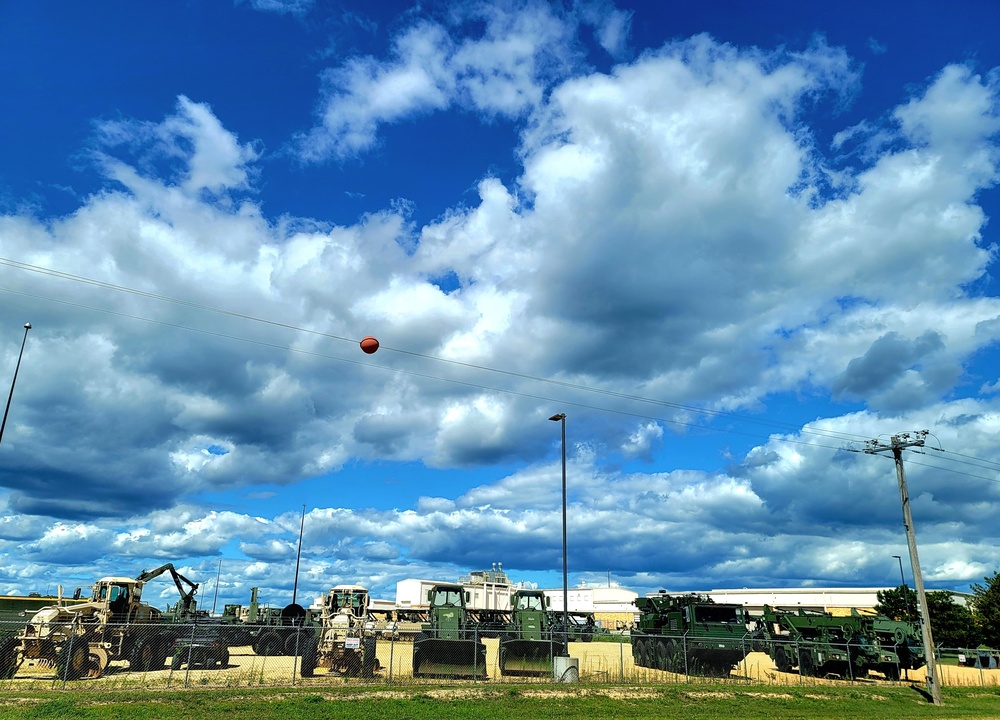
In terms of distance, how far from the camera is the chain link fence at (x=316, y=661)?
22859 mm

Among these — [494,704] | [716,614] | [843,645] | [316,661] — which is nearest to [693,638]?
[716,614]

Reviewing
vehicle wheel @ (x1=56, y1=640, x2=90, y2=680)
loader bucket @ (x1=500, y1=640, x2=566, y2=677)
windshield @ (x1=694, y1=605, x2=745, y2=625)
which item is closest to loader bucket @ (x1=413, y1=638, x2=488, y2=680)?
loader bucket @ (x1=500, y1=640, x2=566, y2=677)

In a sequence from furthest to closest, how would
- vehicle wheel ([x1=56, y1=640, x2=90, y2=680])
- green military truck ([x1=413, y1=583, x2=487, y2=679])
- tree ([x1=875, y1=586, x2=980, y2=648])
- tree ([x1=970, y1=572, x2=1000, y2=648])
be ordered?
tree ([x1=875, y1=586, x2=980, y2=648]) < tree ([x1=970, y1=572, x2=1000, y2=648]) < green military truck ([x1=413, y1=583, x2=487, y2=679]) < vehicle wheel ([x1=56, y1=640, x2=90, y2=680])

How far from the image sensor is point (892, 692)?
1151 inches

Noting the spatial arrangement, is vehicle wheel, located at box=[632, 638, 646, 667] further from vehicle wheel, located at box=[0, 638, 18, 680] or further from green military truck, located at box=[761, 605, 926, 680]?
vehicle wheel, located at box=[0, 638, 18, 680]

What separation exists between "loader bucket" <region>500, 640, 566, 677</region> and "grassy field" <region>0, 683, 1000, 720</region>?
11.0 ft

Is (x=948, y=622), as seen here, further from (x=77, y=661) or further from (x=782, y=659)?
(x=77, y=661)

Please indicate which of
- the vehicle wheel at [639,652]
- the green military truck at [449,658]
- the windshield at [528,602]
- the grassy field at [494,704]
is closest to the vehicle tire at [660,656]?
the vehicle wheel at [639,652]

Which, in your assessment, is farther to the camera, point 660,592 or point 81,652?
point 660,592

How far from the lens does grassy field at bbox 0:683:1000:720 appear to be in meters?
17.7

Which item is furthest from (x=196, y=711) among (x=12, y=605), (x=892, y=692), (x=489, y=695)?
(x=12, y=605)

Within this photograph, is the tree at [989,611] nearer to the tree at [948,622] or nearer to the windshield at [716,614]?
the tree at [948,622]

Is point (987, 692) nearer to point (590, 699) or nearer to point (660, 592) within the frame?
point (660, 592)

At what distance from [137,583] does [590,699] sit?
735 inches
